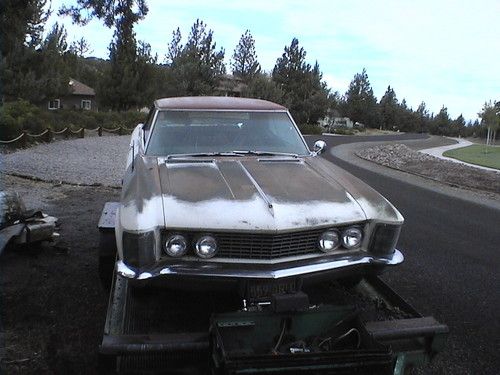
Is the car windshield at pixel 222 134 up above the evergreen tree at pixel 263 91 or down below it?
below

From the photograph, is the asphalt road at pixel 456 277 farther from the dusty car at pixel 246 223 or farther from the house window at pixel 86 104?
the house window at pixel 86 104

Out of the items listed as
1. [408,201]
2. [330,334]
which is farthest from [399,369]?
[408,201]

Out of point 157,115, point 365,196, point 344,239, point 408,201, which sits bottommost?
point 408,201

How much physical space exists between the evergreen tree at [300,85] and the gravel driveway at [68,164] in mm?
37986

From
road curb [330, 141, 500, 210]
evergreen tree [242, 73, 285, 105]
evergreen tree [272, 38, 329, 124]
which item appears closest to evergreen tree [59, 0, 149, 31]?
road curb [330, 141, 500, 210]

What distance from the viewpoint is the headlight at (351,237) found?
11.4ft

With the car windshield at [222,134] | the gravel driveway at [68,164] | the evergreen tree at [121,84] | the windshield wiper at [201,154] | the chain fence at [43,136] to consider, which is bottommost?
the gravel driveway at [68,164]

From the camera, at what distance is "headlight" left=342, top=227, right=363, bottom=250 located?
3.47m

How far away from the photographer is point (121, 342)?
2.78m

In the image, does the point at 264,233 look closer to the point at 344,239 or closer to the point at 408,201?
the point at 344,239

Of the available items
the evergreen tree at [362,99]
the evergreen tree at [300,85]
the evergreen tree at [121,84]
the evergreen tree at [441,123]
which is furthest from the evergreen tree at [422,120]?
the evergreen tree at [121,84]

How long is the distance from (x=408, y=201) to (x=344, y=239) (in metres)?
7.84

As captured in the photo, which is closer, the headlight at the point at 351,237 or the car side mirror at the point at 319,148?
the headlight at the point at 351,237

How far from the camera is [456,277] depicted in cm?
566
